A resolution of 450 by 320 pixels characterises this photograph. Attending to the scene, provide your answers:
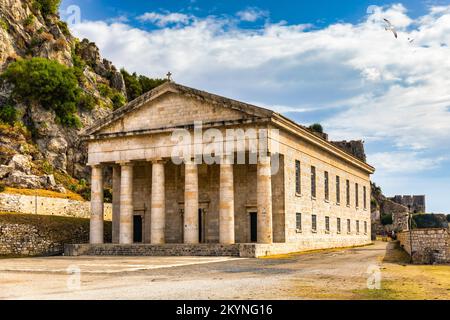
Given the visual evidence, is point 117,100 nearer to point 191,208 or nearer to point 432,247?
point 191,208

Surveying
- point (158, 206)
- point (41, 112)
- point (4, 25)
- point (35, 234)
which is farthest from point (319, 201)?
point (4, 25)

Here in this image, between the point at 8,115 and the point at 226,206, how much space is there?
132 ft

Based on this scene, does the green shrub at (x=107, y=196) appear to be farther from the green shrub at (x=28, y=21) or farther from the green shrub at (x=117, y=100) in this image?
the green shrub at (x=28, y=21)

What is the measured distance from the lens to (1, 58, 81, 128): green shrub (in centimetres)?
6794

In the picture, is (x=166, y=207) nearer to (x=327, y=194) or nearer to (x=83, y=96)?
(x=327, y=194)

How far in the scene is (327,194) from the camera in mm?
48312

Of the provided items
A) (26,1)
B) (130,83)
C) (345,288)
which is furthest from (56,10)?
(345,288)

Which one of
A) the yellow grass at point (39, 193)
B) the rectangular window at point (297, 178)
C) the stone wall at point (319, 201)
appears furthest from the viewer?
the yellow grass at point (39, 193)

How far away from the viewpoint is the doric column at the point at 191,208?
36.6m

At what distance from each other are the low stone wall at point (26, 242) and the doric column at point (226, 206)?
13419 millimetres

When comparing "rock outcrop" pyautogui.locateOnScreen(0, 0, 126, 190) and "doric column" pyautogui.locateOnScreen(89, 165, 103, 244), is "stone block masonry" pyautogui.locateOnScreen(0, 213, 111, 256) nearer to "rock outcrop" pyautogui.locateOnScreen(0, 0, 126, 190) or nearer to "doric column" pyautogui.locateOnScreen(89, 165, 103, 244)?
"doric column" pyautogui.locateOnScreen(89, 165, 103, 244)

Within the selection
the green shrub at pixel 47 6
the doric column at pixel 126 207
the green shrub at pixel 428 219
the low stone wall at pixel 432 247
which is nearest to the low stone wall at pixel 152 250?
the doric column at pixel 126 207

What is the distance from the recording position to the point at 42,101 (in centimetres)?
6919
